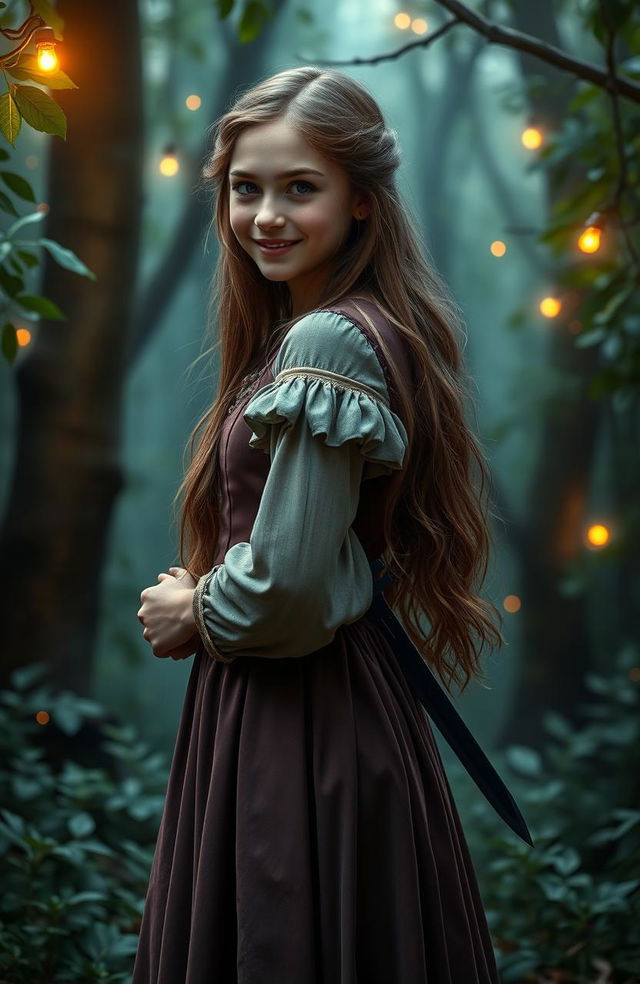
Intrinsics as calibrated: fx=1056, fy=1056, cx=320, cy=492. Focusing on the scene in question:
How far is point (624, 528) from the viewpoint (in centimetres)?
412

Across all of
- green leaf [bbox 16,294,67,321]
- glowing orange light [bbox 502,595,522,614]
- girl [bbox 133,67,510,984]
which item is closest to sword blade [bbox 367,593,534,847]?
girl [bbox 133,67,510,984]

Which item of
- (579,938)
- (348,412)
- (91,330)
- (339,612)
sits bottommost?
(579,938)

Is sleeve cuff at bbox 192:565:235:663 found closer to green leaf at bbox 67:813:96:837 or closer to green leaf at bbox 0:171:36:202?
green leaf at bbox 0:171:36:202

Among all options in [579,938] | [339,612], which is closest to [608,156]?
[339,612]

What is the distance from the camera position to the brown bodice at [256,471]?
134cm

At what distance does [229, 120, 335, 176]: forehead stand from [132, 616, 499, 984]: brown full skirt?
0.61 metres

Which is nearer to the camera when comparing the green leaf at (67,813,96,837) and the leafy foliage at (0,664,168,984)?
the leafy foliage at (0,664,168,984)

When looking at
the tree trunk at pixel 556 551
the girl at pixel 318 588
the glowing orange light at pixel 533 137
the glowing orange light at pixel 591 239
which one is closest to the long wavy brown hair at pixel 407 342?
the girl at pixel 318 588

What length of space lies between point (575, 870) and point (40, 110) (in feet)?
7.48

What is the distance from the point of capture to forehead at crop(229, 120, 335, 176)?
1.39 metres

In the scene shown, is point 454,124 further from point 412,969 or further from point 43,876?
point 412,969

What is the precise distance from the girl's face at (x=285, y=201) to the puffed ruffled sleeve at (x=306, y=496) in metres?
0.15

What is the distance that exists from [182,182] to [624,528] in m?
2.49

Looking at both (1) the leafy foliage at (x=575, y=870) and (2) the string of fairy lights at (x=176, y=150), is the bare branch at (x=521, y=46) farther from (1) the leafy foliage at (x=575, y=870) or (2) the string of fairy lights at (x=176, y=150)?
(1) the leafy foliage at (x=575, y=870)
